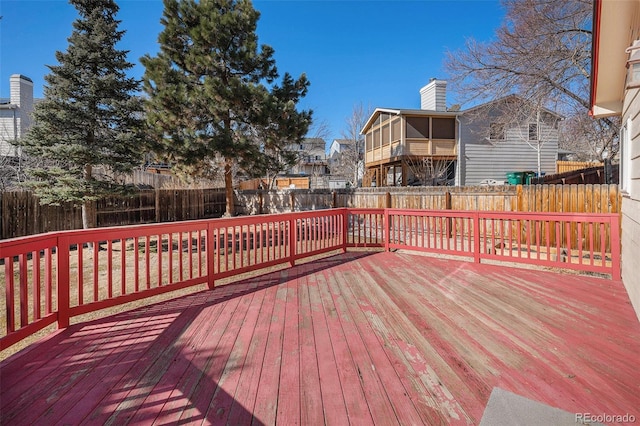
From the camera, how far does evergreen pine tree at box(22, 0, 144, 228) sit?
737 centimetres

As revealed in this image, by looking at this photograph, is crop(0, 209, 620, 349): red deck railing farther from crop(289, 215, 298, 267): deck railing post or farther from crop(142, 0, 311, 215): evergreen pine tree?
crop(142, 0, 311, 215): evergreen pine tree

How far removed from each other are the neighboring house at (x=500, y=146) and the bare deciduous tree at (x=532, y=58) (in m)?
3.74

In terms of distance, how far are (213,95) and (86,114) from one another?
10.8ft

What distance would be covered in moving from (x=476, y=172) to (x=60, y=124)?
16.1m

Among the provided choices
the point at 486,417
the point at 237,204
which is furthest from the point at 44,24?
the point at 486,417

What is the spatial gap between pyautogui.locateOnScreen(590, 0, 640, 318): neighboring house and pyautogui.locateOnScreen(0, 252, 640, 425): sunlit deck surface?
462mm

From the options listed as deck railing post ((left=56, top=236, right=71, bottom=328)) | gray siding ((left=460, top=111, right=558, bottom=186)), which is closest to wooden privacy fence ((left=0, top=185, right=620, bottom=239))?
gray siding ((left=460, top=111, right=558, bottom=186))

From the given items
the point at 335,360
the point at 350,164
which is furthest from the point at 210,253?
the point at 350,164

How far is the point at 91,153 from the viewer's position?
7.55m

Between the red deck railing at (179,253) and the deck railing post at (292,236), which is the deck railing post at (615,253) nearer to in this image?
the red deck railing at (179,253)

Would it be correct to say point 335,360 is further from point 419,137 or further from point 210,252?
point 419,137

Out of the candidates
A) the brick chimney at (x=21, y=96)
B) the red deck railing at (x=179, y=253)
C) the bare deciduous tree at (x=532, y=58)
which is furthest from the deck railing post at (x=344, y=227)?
the brick chimney at (x=21, y=96)

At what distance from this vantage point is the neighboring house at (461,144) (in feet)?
46.4

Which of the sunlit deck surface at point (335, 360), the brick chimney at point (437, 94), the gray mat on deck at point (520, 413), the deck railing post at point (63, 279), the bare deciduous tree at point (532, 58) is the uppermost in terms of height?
the brick chimney at point (437, 94)
